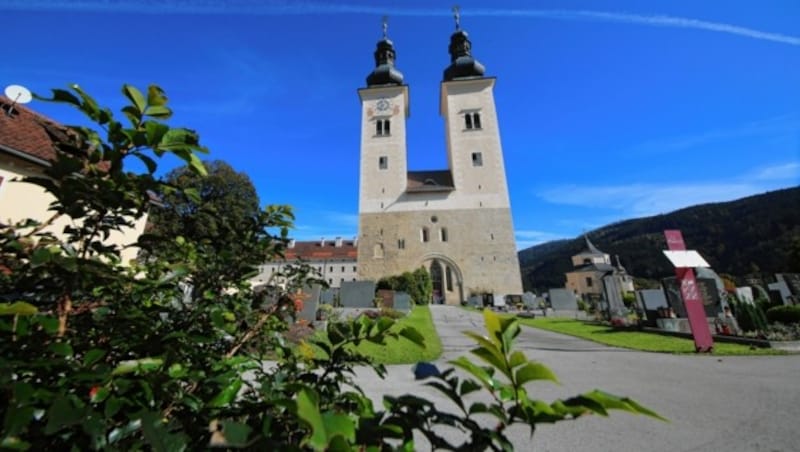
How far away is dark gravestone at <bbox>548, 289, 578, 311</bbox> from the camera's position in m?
20.8

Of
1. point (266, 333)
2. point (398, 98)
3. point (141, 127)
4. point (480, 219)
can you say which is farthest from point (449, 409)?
point (398, 98)

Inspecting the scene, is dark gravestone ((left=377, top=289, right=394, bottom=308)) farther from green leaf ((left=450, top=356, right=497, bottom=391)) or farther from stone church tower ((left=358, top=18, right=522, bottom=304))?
green leaf ((left=450, top=356, right=497, bottom=391))

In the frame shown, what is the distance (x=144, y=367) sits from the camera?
0.94m

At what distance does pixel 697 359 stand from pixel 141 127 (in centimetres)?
959

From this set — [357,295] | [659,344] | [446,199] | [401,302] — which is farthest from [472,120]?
[659,344]

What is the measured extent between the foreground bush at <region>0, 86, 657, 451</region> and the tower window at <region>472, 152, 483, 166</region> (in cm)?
3470

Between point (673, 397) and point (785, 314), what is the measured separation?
32.7 ft

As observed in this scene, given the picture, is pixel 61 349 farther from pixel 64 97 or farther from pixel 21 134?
pixel 21 134

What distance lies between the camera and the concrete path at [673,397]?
318 cm

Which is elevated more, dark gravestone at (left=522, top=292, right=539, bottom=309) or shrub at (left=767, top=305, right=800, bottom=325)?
dark gravestone at (left=522, top=292, right=539, bottom=309)

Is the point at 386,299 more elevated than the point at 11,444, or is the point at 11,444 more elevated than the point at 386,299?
the point at 386,299

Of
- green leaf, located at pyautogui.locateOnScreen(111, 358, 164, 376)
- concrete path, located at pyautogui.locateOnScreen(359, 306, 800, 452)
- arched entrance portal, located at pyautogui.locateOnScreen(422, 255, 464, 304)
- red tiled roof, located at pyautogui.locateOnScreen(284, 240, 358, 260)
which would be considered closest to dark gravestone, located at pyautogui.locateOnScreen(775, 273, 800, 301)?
concrete path, located at pyautogui.locateOnScreen(359, 306, 800, 452)

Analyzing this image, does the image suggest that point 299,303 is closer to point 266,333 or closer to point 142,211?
point 266,333

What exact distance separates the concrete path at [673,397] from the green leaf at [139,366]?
2447 mm
